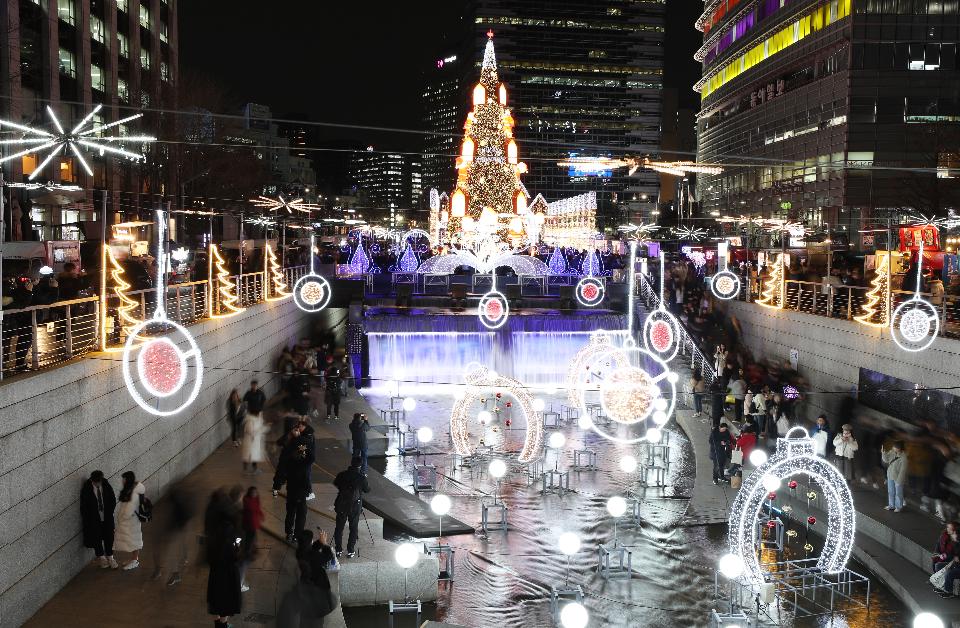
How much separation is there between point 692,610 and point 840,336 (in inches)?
402

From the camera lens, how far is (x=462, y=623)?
39.0ft

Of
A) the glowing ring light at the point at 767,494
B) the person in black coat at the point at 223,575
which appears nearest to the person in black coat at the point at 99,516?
the person in black coat at the point at 223,575

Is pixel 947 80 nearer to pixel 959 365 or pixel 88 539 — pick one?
pixel 959 365

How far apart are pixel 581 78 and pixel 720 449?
156648mm

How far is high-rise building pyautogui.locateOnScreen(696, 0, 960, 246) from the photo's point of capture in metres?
57.6

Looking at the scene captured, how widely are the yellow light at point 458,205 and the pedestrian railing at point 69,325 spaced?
25982 mm

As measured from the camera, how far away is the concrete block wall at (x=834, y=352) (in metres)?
16.5

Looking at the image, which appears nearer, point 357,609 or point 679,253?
point 357,609

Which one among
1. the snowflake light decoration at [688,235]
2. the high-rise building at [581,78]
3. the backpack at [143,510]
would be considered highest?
the high-rise building at [581,78]

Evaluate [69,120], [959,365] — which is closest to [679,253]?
[69,120]

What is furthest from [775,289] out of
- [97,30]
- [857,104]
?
[97,30]

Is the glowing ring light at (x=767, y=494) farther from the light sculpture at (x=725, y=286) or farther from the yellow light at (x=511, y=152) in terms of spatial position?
the yellow light at (x=511, y=152)

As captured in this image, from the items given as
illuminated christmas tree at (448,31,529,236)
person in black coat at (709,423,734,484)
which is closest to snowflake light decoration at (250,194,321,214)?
illuminated christmas tree at (448,31,529,236)

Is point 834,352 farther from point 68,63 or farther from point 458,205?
point 68,63
